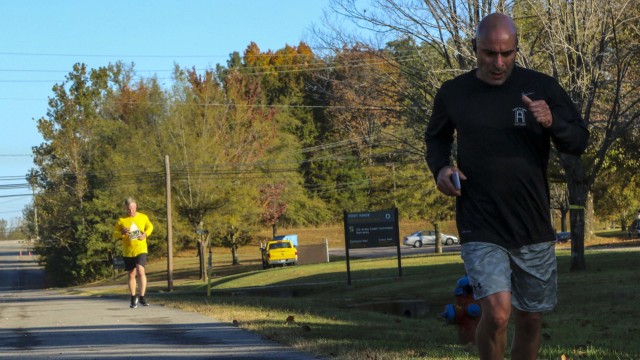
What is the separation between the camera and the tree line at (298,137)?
21953 millimetres

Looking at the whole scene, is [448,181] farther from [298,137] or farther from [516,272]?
[298,137]

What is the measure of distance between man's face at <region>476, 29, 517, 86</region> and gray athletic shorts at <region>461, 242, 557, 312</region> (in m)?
0.93

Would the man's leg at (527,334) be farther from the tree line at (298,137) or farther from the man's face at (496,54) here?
the tree line at (298,137)

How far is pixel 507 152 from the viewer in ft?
17.1

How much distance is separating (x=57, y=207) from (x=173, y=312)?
56.5 meters

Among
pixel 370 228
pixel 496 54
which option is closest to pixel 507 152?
pixel 496 54

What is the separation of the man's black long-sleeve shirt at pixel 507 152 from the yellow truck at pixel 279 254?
51.4 meters

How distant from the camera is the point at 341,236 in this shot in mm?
81812

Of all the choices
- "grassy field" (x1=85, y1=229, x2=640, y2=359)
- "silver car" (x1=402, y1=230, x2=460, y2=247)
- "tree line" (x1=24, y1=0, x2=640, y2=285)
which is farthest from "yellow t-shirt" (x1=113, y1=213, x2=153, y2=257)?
"silver car" (x1=402, y1=230, x2=460, y2=247)

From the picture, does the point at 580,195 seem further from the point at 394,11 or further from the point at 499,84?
the point at 499,84

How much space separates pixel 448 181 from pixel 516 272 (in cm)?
68

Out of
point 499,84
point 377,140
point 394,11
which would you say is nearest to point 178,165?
point 377,140

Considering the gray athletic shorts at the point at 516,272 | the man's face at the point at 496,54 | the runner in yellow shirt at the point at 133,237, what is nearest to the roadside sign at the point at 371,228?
the runner in yellow shirt at the point at 133,237

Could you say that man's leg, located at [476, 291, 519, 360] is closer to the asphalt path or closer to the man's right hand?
the man's right hand
